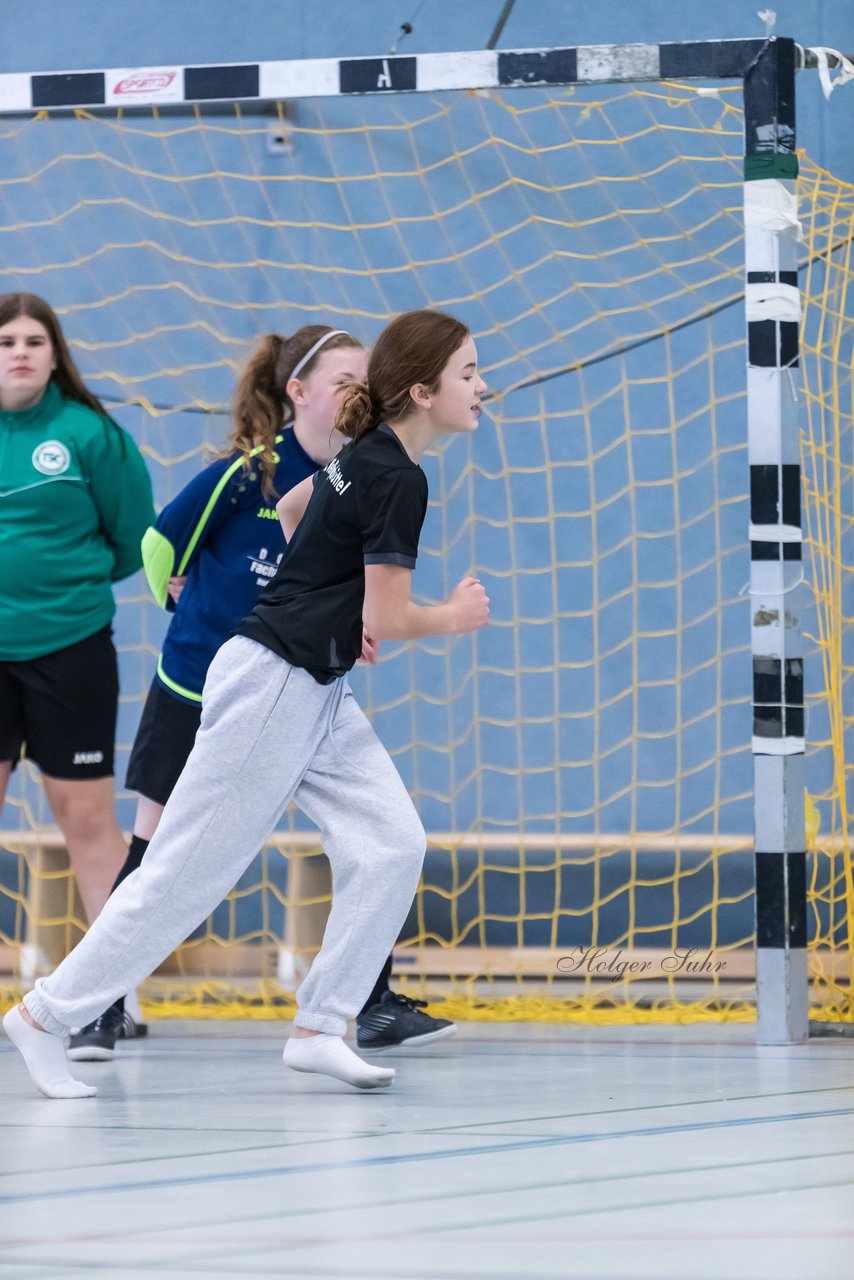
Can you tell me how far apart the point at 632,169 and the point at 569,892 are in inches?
88.8

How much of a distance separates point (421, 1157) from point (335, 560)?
41.6 inches

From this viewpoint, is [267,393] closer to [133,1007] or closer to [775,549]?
[775,549]

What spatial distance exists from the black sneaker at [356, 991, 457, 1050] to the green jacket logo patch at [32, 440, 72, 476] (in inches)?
53.7

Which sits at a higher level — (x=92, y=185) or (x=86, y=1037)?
(x=92, y=185)

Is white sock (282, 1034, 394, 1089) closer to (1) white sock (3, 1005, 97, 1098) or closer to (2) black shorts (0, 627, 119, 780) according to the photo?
(1) white sock (3, 1005, 97, 1098)

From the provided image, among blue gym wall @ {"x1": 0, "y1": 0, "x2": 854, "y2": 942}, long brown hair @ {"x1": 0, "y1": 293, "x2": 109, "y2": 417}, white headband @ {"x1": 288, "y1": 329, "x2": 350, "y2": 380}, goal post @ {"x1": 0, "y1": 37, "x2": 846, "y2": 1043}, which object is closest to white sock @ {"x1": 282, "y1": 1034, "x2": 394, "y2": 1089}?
goal post @ {"x1": 0, "y1": 37, "x2": 846, "y2": 1043}

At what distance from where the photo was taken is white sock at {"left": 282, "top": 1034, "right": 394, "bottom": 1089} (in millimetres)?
3332

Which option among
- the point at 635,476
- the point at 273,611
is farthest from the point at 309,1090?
the point at 635,476

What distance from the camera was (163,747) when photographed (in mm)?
4148

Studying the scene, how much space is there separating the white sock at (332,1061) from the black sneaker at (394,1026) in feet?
1.91

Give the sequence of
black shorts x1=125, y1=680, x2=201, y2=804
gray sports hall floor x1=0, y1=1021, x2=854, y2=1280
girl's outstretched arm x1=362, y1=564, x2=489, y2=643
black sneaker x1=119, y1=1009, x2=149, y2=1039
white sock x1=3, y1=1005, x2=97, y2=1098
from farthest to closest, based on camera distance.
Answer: black sneaker x1=119, y1=1009, x2=149, y2=1039 → black shorts x1=125, y1=680, x2=201, y2=804 → white sock x1=3, y1=1005, x2=97, y2=1098 → girl's outstretched arm x1=362, y1=564, x2=489, y2=643 → gray sports hall floor x1=0, y1=1021, x2=854, y2=1280

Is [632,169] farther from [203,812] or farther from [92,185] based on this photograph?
[203,812]

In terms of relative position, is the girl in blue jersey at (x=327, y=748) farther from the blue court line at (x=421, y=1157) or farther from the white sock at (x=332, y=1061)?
the blue court line at (x=421, y=1157)

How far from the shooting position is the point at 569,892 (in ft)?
19.4
